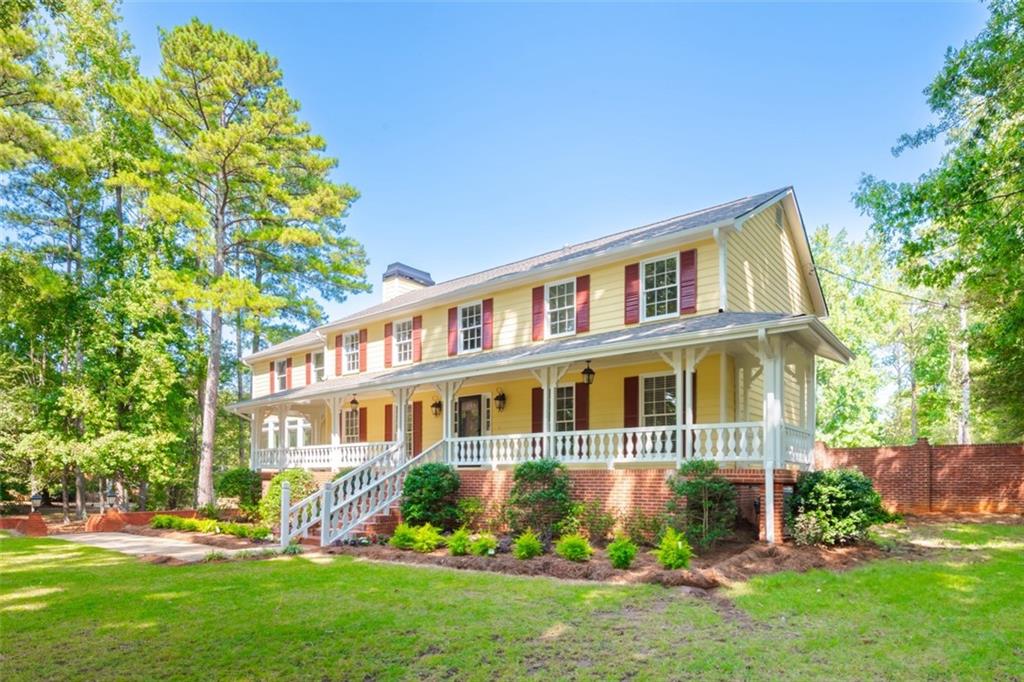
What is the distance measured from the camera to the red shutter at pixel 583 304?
1532cm

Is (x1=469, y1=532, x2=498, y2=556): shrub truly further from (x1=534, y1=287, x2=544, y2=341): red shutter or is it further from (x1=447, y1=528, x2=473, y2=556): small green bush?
(x1=534, y1=287, x2=544, y2=341): red shutter

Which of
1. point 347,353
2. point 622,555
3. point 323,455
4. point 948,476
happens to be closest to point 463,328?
point 323,455

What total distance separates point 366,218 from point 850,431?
23.2 meters

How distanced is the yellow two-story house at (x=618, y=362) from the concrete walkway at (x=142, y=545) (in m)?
2.25

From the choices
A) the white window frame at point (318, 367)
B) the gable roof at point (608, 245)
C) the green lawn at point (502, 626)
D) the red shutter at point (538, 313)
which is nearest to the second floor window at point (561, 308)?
the red shutter at point (538, 313)

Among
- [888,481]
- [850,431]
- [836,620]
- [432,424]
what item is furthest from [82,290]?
[850,431]

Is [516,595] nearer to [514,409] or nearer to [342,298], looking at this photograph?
[514,409]

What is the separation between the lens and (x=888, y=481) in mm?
16578

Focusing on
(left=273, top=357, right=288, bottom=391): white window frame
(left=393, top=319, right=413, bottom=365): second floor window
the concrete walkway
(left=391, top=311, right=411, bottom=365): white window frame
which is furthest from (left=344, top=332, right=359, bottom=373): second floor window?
the concrete walkway

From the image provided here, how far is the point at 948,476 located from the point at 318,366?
20.1m

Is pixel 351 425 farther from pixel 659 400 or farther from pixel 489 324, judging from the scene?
pixel 659 400

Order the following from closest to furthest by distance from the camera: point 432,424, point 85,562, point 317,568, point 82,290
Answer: point 317,568
point 85,562
point 432,424
point 82,290

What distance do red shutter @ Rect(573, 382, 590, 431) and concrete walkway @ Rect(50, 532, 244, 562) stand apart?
784 centimetres

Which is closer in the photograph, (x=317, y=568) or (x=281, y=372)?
(x=317, y=568)
